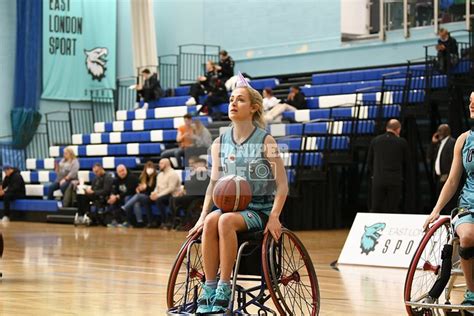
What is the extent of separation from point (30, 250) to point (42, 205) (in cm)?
840

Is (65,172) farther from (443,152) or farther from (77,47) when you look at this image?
(443,152)

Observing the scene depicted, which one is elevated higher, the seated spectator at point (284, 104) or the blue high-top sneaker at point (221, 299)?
the seated spectator at point (284, 104)

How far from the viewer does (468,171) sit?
17.6 ft

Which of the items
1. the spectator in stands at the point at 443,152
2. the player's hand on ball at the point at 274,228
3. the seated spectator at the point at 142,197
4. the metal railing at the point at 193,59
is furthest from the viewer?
the metal railing at the point at 193,59

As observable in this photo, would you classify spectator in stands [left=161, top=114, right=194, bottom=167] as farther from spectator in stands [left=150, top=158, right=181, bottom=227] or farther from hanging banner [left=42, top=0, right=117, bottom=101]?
hanging banner [left=42, top=0, right=117, bottom=101]

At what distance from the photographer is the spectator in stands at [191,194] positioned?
15.5 m

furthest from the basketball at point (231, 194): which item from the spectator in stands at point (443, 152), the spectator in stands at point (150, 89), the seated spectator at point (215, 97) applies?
the spectator in stands at point (150, 89)

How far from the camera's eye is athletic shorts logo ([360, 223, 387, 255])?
9.91 metres

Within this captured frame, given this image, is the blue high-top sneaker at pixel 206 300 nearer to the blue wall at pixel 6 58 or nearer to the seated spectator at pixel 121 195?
the seated spectator at pixel 121 195

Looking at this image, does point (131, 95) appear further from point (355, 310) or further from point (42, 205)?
point (355, 310)

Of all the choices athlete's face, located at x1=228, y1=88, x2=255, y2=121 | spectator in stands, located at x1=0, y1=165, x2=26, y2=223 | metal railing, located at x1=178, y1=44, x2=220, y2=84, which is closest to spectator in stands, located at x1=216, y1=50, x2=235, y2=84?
Result: metal railing, located at x1=178, y1=44, x2=220, y2=84

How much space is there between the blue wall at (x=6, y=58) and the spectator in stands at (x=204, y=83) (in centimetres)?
543

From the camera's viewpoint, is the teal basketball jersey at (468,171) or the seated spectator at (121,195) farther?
the seated spectator at (121,195)

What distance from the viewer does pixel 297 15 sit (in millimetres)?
20719
